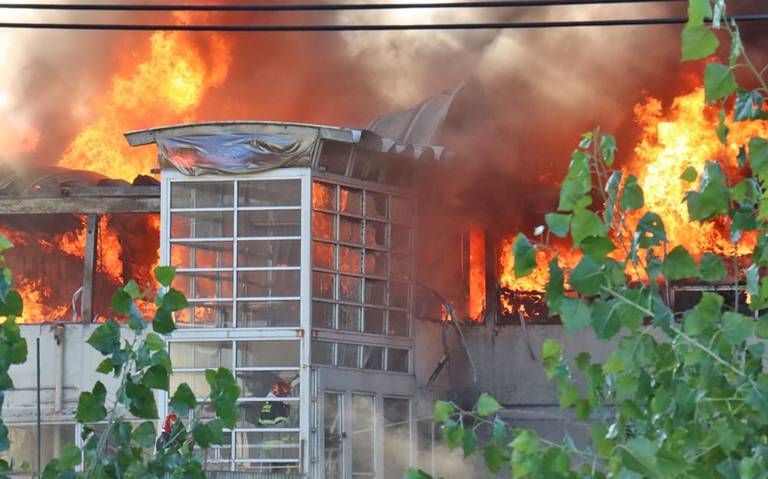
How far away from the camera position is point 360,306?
813 inches

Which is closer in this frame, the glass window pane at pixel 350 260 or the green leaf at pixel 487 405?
the green leaf at pixel 487 405

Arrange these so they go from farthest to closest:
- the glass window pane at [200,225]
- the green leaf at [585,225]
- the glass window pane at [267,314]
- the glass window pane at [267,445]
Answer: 1. the glass window pane at [200,225]
2. the glass window pane at [267,314]
3. the glass window pane at [267,445]
4. the green leaf at [585,225]

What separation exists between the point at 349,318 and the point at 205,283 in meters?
2.14

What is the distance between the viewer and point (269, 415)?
63.0 ft

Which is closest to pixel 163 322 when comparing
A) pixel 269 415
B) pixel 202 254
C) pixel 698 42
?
pixel 698 42

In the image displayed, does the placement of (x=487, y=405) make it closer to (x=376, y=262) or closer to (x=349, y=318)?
(x=349, y=318)

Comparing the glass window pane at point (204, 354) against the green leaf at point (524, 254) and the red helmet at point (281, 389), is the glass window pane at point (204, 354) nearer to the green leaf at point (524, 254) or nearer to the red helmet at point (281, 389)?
the red helmet at point (281, 389)

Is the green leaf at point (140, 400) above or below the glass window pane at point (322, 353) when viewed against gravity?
above

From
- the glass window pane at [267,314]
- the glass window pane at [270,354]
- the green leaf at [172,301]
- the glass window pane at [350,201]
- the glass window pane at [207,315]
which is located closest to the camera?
the green leaf at [172,301]

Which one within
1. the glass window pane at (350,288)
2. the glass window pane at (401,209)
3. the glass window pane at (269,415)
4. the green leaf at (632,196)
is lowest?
the glass window pane at (269,415)

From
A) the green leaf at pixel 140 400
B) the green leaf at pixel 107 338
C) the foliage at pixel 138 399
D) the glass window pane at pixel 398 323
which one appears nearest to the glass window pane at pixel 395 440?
the glass window pane at pixel 398 323

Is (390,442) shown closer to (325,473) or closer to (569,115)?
(325,473)

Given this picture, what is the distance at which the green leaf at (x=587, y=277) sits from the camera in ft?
16.4

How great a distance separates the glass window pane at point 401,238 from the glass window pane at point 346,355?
5.51 feet
